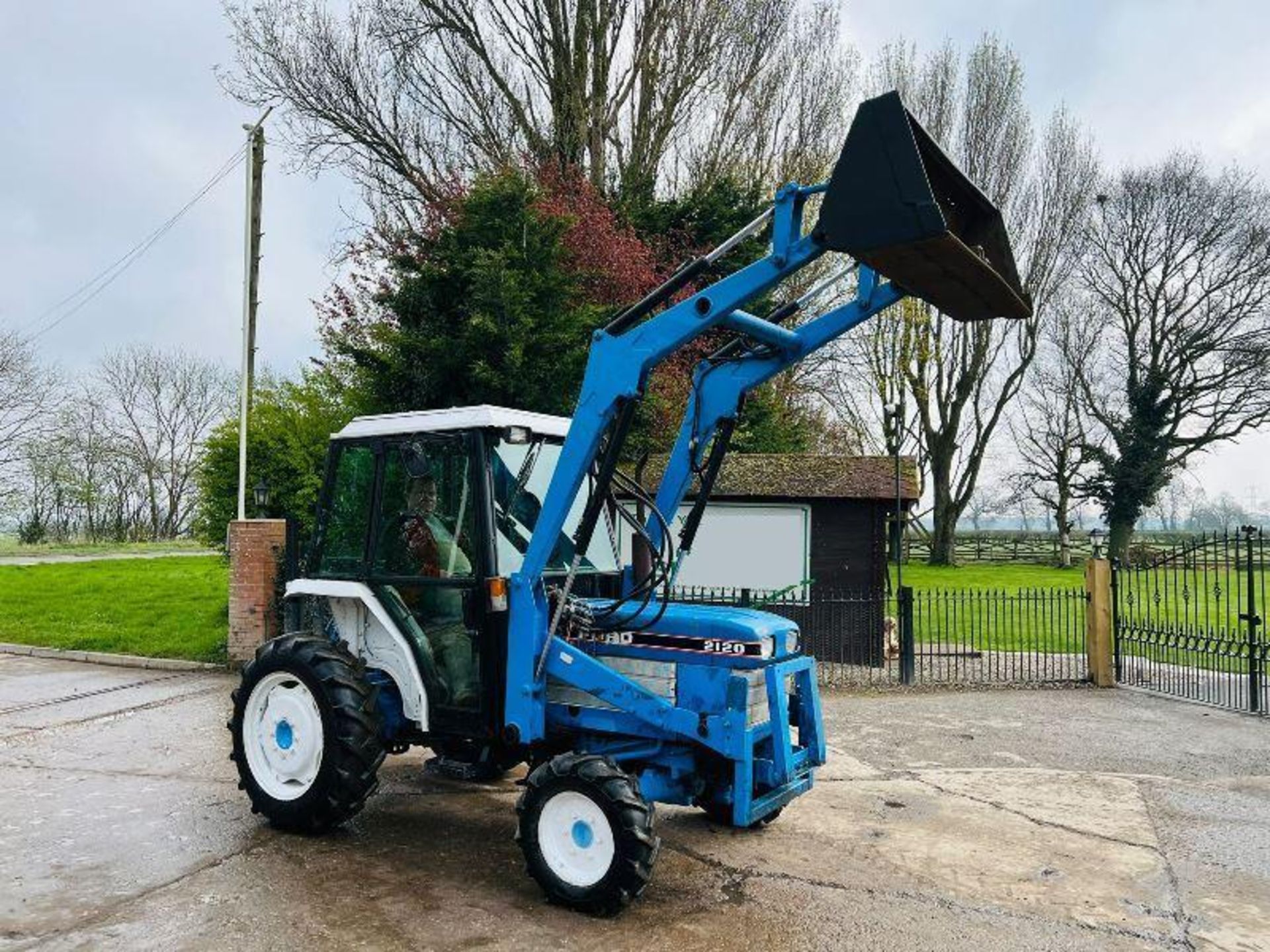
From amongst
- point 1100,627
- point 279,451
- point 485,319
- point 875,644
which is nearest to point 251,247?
point 279,451

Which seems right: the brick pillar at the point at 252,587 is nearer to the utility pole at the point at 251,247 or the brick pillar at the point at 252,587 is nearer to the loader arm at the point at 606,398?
the utility pole at the point at 251,247

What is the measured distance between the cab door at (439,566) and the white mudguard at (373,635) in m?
0.06

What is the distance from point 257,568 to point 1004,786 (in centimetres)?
854

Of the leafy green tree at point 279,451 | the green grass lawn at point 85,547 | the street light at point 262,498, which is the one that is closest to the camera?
the street light at point 262,498

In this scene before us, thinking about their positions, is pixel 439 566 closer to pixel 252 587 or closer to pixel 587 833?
pixel 587 833

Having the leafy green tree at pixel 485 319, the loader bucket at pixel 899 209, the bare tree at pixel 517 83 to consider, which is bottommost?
the loader bucket at pixel 899 209

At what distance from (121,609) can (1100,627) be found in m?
13.7

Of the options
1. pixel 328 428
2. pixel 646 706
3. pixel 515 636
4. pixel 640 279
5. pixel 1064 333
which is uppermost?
pixel 1064 333

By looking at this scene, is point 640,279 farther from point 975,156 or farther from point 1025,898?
point 975,156

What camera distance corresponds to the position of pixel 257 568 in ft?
38.7

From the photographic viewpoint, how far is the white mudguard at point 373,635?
5.52m

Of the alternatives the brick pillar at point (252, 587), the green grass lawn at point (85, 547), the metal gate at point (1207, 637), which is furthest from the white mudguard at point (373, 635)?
the green grass lawn at point (85, 547)

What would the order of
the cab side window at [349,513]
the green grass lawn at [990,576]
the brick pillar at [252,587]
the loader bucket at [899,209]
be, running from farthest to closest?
the green grass lawn at [990,576] < the brick pillar at [252,587] < the cab side window at [349,513] < the loader bucket at [899,209]

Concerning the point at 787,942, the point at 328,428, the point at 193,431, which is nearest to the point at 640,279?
A: the point at 328,428
